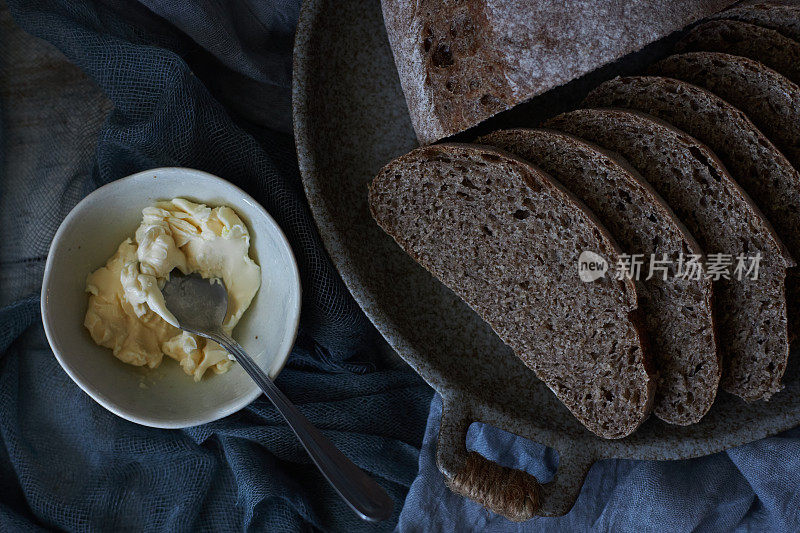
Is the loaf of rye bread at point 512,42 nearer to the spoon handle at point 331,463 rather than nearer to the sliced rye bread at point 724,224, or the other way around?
the sliced rye bread at point 724,224

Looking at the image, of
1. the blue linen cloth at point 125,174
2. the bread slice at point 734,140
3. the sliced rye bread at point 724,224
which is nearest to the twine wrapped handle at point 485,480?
the blue linen cloth at point 125,174

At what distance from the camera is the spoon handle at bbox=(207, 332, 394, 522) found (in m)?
1.94

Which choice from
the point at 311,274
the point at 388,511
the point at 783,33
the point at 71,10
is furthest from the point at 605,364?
the point at 71,10

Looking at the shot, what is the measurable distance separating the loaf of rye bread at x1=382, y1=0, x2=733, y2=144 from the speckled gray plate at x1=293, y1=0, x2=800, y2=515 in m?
0.33

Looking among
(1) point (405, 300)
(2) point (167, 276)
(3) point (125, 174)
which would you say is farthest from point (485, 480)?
(3) point (125, 174)

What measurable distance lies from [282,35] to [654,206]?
1.43 meters

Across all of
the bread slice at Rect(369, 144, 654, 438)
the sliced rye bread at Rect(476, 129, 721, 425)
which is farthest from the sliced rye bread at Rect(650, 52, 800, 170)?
the bread slice at Rect(369, 144, 654, 438)

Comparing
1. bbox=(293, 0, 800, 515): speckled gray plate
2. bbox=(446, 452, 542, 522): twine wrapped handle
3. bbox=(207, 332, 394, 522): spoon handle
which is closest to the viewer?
bbox=(207, 332, 394, 522): spoon handle

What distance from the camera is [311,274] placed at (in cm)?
233

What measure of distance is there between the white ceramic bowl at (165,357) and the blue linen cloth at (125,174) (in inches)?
5.7

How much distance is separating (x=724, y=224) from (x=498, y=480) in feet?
3.46

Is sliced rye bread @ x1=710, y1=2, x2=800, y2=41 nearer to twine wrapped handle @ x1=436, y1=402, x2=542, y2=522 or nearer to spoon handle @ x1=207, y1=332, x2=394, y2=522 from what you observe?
twine wrapped handle @ x1=436, y1=402, x2=542, y2=522

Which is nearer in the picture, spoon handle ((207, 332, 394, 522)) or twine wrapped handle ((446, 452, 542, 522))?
spoon handle ((207, 332, 394, 522))

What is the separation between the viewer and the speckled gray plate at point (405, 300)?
7.49ft
